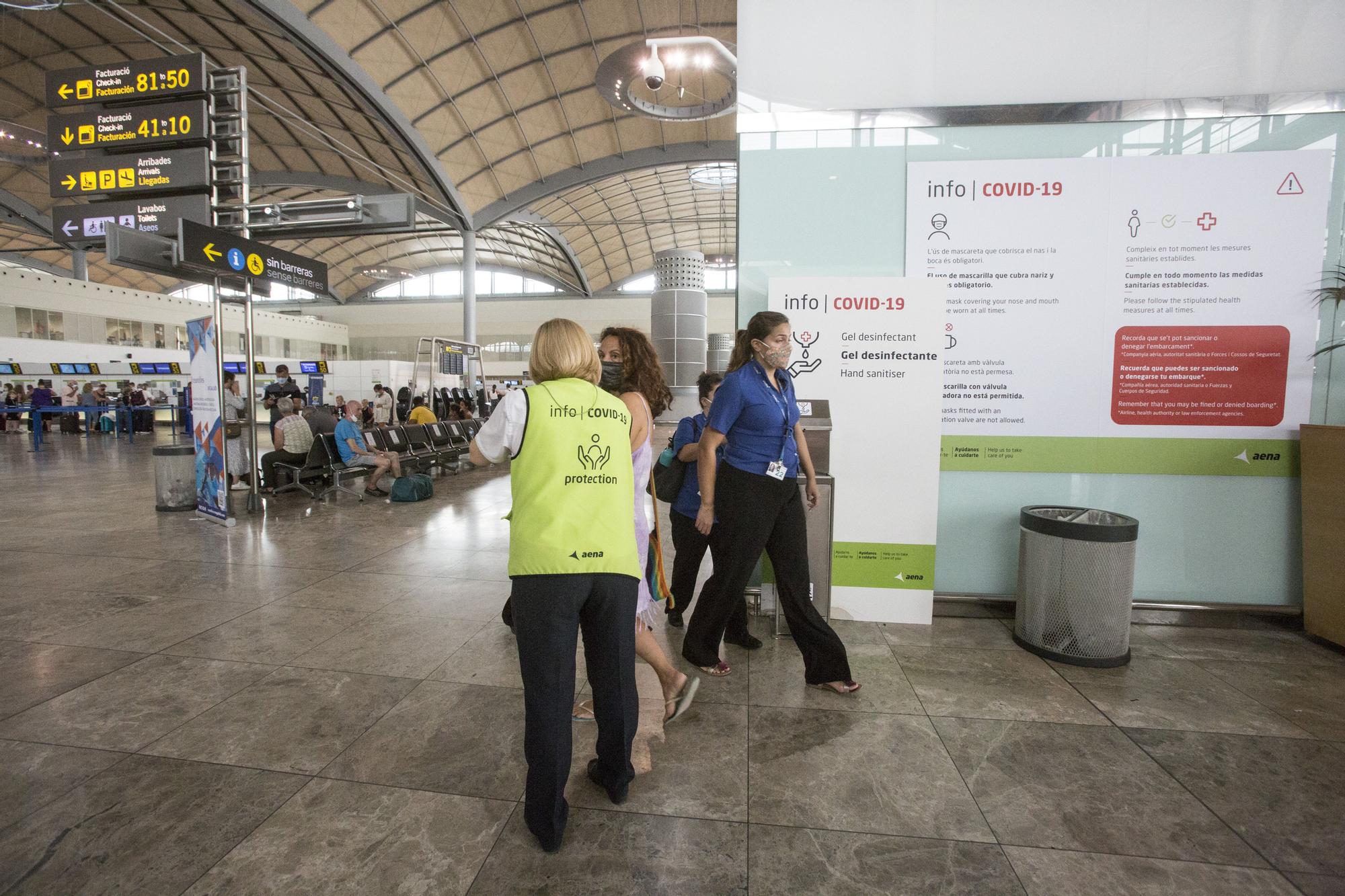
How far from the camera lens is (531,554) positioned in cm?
181

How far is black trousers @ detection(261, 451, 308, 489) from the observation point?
8.48 m

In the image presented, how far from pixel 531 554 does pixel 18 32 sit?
27477 millimetres

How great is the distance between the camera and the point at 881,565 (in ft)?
12.9

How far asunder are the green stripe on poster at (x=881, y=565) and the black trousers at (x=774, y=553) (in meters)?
0.96

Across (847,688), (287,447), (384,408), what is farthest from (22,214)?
(847,688)

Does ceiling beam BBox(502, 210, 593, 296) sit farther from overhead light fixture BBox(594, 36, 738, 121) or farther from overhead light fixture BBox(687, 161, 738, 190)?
overhead light fixture BBox(594, 36, 738, 121)

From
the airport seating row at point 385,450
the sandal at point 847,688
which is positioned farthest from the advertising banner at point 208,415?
the sandal at point 847,688

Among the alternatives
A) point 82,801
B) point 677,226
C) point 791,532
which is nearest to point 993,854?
point 791,532

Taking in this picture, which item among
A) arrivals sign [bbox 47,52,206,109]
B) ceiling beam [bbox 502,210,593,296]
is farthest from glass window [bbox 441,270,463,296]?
arrivals sign [bbox 47,52,206,109]

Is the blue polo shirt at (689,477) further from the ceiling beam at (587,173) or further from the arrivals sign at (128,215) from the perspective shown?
the ceiling beam at (587,173)

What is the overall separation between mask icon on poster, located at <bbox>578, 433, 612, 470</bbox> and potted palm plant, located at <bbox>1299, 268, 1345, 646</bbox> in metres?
4.15

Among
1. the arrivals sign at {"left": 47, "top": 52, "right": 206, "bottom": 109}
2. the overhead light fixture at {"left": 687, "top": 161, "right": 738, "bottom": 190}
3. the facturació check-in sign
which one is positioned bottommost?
the facturació check-in sign

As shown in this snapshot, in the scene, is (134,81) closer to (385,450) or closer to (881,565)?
(385,450)

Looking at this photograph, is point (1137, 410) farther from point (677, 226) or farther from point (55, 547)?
point (677, 226)
